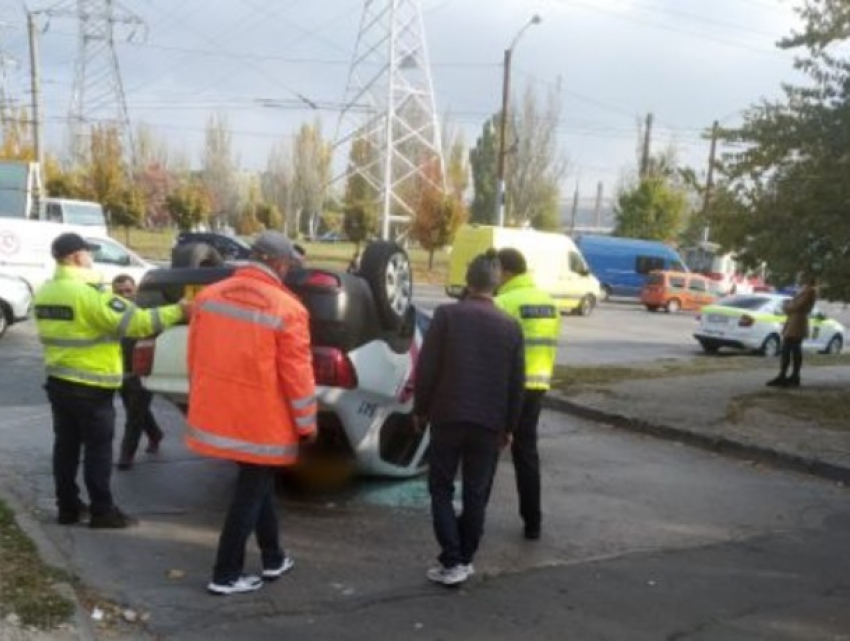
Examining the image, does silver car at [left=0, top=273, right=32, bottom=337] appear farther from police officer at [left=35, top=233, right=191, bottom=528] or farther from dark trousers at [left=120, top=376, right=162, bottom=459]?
police officer at [left=35, top=233, right=191, bottom=528]

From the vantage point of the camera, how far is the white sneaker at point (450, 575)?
5559 mm

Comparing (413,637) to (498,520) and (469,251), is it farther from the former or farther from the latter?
(469,251)

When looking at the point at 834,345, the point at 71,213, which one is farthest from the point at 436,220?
the point at 834,345

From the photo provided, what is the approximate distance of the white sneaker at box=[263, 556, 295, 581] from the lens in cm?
555

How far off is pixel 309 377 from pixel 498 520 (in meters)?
2.29

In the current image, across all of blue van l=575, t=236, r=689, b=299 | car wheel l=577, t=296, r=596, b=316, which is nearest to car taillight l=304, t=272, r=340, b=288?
car wheel l=577, t=296, r=596, b=316

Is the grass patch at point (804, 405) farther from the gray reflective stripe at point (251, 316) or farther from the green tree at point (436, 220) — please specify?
the green tree at point (436, 220)

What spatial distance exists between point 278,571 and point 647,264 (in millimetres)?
41615

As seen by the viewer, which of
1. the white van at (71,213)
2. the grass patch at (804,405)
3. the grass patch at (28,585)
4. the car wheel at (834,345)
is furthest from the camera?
the white van at (71,213)

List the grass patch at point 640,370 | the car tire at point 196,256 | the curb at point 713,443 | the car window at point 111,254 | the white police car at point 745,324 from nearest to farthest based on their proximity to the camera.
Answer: the car tire at point 196,256 < the curb at point 713,443 < the grass patch at point 640,370 < the white police car at point 745,324 < the car window at point 111,254

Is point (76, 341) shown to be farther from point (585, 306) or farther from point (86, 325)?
A: point (585, 306)

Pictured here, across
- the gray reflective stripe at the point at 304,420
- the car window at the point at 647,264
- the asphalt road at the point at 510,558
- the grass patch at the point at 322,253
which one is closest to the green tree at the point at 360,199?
the grass patch at the point at 322,253

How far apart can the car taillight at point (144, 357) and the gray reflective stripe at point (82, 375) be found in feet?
1.65

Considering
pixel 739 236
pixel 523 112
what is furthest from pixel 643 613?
pixel 523 112
